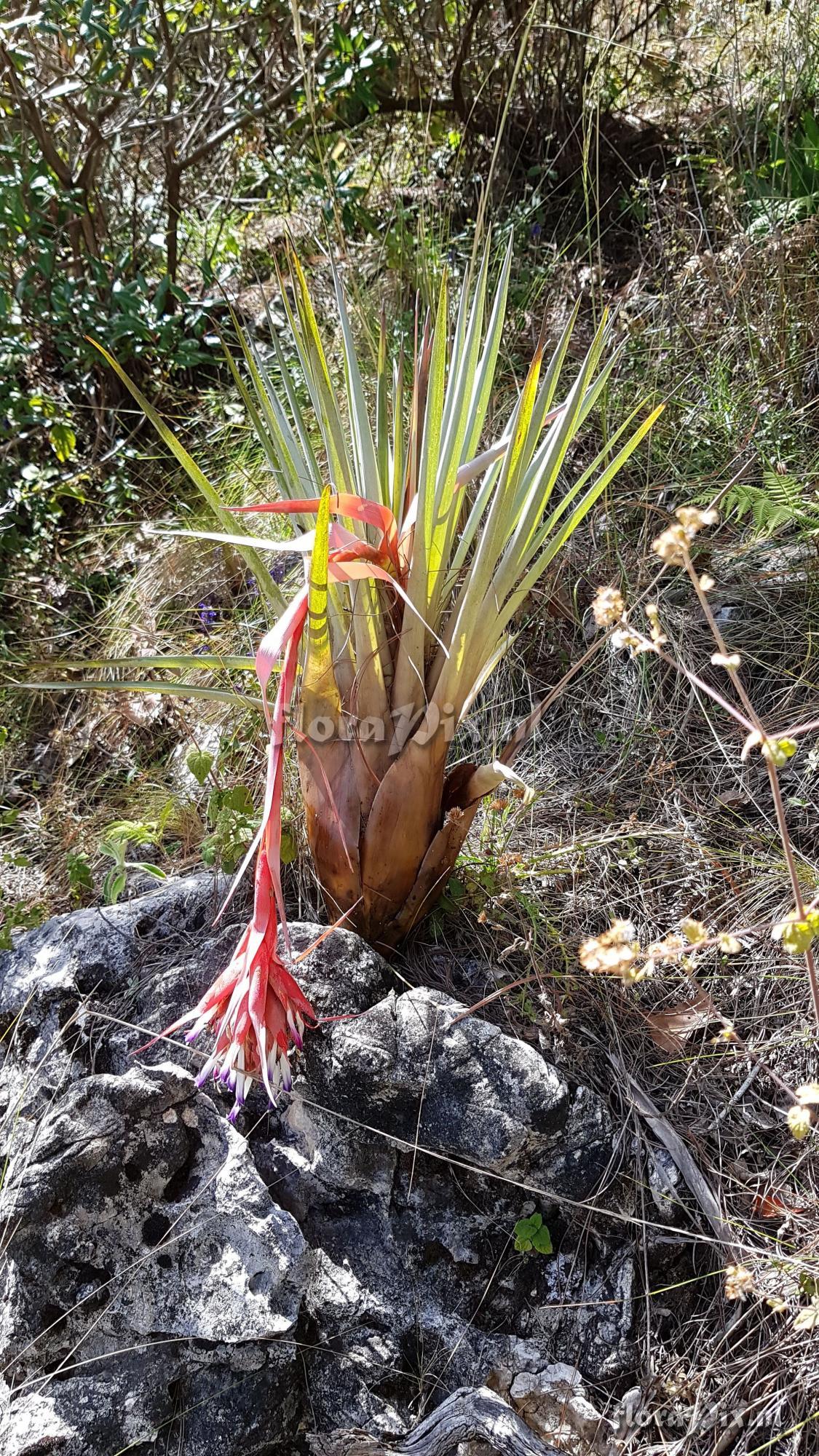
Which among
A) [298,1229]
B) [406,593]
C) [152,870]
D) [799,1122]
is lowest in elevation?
[298,1229]

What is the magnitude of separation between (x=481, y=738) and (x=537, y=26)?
256 cm

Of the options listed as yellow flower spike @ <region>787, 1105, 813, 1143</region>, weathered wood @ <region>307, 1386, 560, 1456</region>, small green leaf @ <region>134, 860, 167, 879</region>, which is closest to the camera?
yellow flower spike @ <region>787, 1105, 813, 1143</region>

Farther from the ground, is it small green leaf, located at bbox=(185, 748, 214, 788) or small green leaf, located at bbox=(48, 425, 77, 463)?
small green leaf, located at bbox=(48, 425, 77, 463)

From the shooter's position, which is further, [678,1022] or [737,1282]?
[678,1022]

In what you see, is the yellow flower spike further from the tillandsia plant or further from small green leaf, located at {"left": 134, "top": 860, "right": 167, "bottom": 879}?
small green leaf, located at {"left": 134, "top": 860, "right": 167, "bottom": 879}

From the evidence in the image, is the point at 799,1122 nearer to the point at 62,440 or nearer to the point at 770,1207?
the point at 770,1207

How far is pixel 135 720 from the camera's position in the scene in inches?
103

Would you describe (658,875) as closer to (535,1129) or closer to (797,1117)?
(535,1129)

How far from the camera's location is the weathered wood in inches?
50.7

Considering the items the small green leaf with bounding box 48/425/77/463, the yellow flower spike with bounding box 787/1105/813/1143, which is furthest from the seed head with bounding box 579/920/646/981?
the small green leaf with bounding box 48/425/77/463

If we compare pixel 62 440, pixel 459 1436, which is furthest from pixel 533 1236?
pixel 62 440

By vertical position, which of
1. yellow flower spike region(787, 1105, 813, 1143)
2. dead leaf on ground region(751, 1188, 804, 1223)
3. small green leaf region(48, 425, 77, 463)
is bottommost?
dead leaf on ground region(751, 1188, 804, 1223)

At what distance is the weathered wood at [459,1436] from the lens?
50.7 inches

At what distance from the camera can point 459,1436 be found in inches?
51.3
